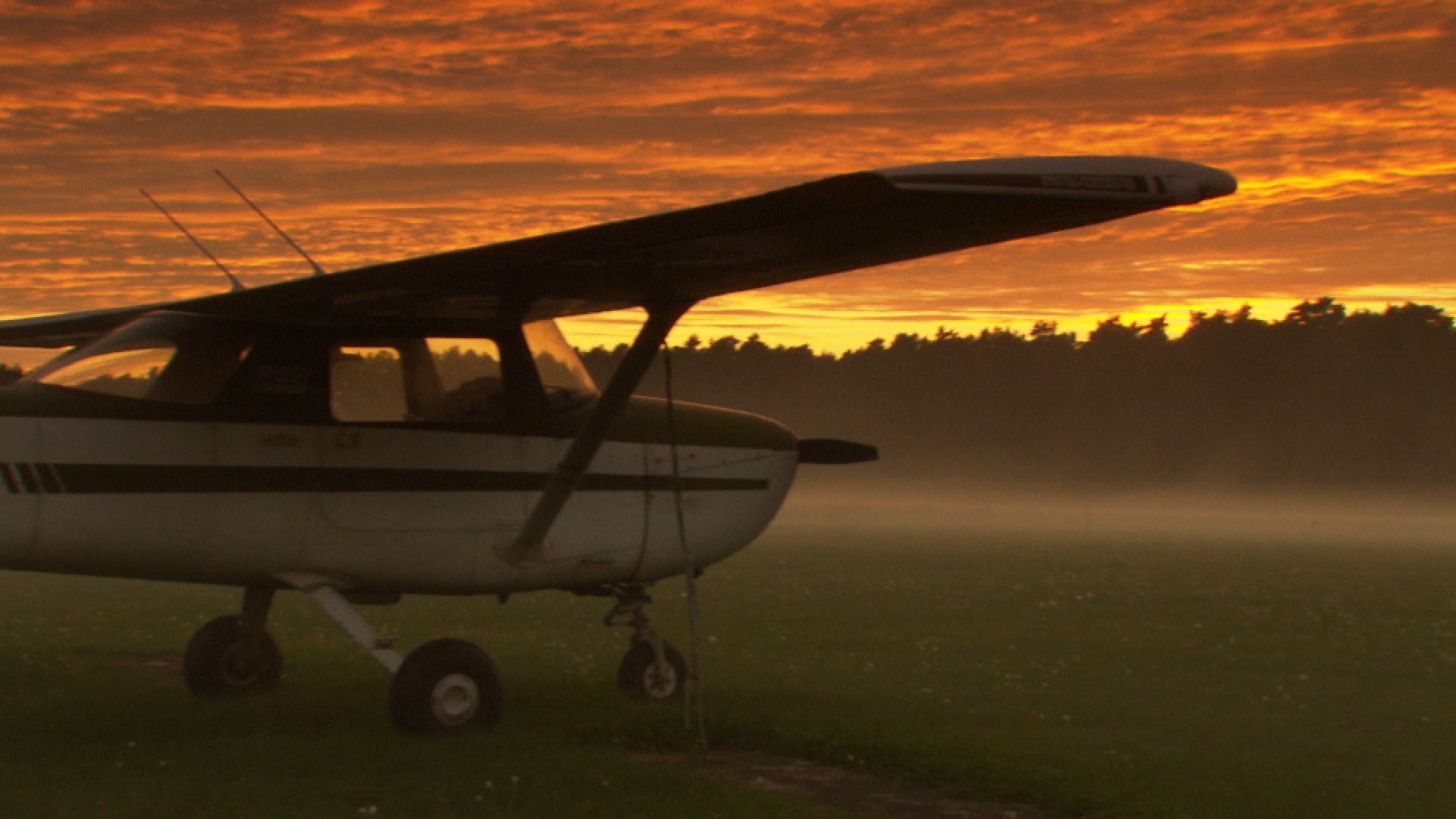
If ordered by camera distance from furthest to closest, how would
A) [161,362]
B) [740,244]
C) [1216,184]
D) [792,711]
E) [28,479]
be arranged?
[792,711] → [161,362] → [28,479] → [740,244] → [1216,184]

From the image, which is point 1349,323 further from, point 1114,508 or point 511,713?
point 511,713

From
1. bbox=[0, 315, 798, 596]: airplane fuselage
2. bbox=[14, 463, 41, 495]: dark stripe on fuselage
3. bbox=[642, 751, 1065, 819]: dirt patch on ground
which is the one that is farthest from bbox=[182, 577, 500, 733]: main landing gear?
bbox=[14, 463, 41, 495]: dark stripe on fuselage

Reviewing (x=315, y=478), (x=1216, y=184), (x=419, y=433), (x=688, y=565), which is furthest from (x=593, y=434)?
(x=1216, y=184)

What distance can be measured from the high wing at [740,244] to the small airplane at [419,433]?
3 cm

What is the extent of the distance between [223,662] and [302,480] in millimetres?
3048

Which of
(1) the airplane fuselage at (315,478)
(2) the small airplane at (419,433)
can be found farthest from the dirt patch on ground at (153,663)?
(1) the airplane fuselage at (315,478)

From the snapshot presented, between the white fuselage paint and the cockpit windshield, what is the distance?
10.7 inches

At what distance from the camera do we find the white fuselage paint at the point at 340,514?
30.3ft

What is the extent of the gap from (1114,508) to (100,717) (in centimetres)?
10511

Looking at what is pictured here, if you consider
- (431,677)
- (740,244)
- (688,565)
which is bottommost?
(431,677)

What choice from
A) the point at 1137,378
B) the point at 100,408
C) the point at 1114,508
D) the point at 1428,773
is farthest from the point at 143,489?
the point at 1137,378

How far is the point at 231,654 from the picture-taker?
12102 millimetres

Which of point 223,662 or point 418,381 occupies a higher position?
point 418,381

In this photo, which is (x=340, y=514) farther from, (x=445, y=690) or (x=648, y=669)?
(x=648, y=669)
